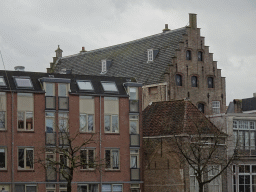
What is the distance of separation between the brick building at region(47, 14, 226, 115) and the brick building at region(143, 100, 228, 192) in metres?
10.9

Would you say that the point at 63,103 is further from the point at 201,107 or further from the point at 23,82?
the point at 201,107

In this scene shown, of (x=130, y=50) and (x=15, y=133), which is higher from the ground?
(x=130, y=50)

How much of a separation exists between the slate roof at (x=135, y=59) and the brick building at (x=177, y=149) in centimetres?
1204

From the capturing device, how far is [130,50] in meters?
83.8

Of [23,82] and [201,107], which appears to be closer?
[23,82]

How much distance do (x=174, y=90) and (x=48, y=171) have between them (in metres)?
21.8

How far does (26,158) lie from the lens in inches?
2239

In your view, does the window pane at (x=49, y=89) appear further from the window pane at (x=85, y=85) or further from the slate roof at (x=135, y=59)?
the slate roof at (x=135, y=59)

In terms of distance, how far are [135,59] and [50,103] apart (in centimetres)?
2514

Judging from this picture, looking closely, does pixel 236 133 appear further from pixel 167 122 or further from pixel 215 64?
pixel 215 64

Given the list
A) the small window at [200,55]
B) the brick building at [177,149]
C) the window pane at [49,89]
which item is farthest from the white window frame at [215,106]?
the window pane at [49,89]

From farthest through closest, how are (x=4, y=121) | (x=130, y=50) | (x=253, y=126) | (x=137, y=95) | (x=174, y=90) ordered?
1. (x=130, y=50)
2. (x=174, y=90)
3. (x=253, y=126)
4. (x=137, y=95)
5. (x=4, y=121)

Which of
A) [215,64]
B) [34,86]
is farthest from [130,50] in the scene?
[34,86]

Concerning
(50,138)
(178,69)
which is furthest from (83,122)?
(178,69)
